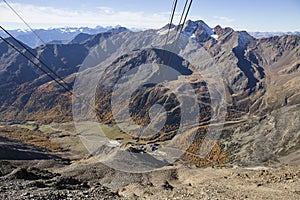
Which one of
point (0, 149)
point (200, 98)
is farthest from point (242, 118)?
point (0, 149)

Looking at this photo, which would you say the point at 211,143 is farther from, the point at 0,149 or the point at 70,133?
the point at 0,149

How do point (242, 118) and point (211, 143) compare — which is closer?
point (211, 143)

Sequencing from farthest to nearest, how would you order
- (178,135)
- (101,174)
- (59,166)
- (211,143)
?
1. (178,135)
2. (211,143)
3. (59,166)
4. (101,174)

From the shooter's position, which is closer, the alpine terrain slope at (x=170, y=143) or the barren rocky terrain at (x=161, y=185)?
the barren rocky terrain at (x=161, y=185)

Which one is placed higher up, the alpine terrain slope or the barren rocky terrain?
the barren rocky terrain

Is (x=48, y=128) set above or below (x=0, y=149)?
below

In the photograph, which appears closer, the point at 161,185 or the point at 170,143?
the point at 161,185

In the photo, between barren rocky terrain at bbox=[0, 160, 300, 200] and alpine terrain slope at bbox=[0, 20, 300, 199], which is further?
alpine terrain slope at bbox=[0, 20, 300, 199]

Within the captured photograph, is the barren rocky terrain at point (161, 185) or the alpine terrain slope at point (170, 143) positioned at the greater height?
the barren rocky terrain at point (161, 185)

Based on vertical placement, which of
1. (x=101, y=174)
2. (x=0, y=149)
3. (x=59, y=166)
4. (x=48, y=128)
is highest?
(x=101, y=174)

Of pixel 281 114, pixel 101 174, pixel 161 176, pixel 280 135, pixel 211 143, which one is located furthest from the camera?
pixel 211 143

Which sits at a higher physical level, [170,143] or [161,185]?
[161,185]
